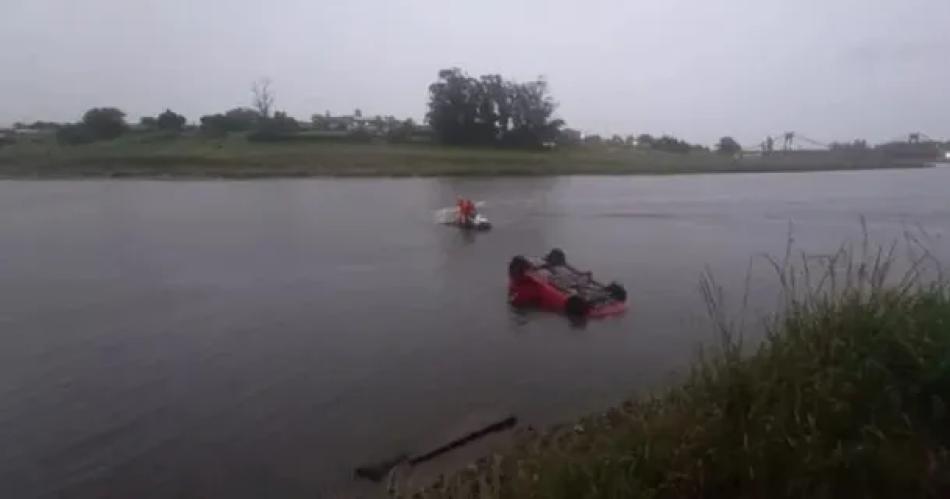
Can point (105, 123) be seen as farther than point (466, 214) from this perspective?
Yes

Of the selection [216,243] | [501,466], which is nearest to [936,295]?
[501,466]

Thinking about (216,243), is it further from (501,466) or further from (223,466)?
(501,466)

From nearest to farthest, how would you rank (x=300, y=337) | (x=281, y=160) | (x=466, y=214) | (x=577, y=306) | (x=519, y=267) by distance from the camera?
(x=300, y=337) → (x=577, y=306) → (x=519, y=267) → (x=466, y=214) → (x=281, y=160)

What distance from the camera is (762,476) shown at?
4.25m

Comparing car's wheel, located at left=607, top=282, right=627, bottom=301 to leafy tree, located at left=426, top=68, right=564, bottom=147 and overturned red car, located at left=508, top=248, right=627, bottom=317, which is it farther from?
leafy tree, located at left=426, top=68, right=564, bottom=147

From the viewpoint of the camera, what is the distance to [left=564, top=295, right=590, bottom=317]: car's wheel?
17.4 meters

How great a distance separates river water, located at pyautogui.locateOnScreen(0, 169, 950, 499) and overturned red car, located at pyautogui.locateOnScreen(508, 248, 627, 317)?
0.58 meters

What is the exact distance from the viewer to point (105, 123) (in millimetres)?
92875

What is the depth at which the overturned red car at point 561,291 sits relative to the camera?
17578 mm

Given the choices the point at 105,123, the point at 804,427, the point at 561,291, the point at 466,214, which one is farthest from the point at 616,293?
the point at 105,123

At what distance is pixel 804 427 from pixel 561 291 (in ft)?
45.7

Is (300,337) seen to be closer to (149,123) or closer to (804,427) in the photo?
(804,427)

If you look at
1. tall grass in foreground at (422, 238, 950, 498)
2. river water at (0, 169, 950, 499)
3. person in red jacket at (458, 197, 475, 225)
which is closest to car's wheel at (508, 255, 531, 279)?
river water at (0, 169, 950, 499)

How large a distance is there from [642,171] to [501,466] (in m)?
79.6
